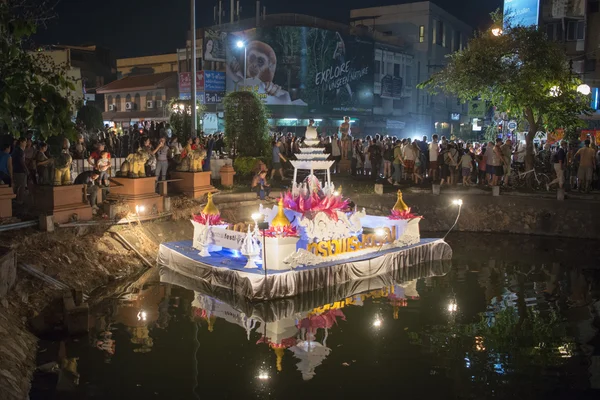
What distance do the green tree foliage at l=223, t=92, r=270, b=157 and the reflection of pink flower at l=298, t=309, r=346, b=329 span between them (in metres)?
12.6

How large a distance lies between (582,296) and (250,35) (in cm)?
3528

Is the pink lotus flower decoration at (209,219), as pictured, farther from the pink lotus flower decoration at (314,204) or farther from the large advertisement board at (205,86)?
the large advertisement board at (205,86)

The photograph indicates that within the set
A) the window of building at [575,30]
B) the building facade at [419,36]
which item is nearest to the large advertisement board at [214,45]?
the building facade at [419,36]

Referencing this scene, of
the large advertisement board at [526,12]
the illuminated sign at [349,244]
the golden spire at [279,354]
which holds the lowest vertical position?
the golden spire at [279,354]

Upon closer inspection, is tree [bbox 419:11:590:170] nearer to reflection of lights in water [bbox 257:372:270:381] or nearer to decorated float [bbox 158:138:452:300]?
decorated float [bbox 158:138:452:300]

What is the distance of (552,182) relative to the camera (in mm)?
20469

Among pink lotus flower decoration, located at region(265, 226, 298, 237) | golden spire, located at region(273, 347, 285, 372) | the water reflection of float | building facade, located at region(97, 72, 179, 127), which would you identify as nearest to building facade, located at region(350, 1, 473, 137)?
building facade, located at region(97, 72, 179, 127)

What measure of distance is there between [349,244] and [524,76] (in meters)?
10.9

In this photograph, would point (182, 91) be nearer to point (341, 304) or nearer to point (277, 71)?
point (277, 71)

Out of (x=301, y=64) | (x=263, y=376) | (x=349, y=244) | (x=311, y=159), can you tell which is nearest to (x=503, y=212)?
(x=311, y=159)

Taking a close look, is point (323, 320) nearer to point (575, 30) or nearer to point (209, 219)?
point (209, 219)

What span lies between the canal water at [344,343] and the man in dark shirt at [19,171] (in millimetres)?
4001

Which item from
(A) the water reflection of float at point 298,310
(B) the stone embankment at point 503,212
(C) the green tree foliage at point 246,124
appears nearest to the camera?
(A) the water reflection of float at point 298,310

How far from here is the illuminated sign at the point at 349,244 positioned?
12984 mm
